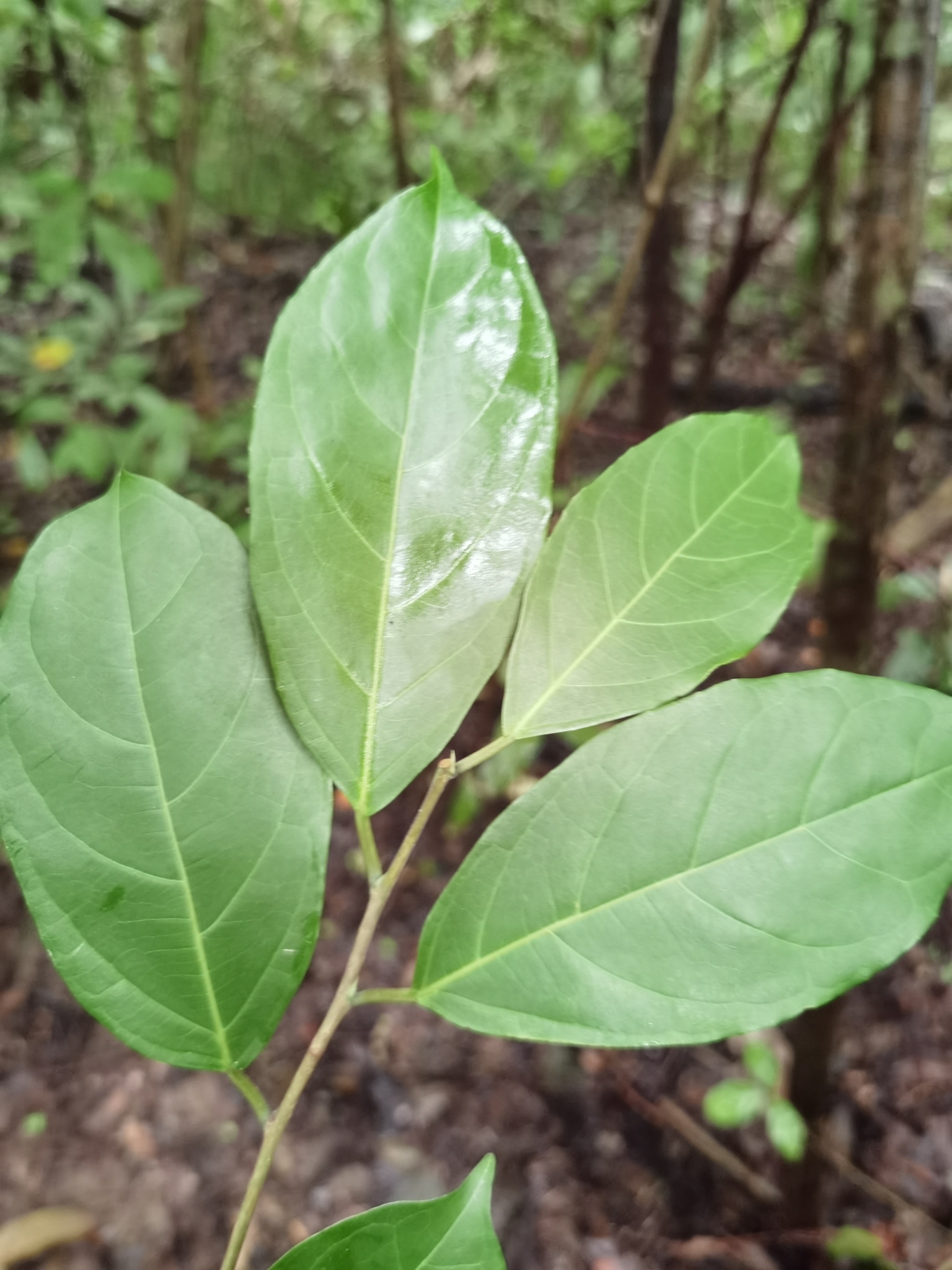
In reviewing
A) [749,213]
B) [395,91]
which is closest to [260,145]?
[395,91]

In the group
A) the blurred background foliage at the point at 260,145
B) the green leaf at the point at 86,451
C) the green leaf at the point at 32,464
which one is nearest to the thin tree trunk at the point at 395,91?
the blurred background foliage at the point at 260,145

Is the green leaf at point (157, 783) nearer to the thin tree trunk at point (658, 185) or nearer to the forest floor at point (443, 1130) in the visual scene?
the thin tree trunk at point (658, 185)

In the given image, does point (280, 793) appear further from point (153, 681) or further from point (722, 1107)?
point (722, 1107)

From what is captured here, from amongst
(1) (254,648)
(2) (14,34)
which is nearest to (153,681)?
(1) (254,648)

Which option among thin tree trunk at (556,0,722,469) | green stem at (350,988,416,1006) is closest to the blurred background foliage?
thin tree trunk at (556,0,722,469)

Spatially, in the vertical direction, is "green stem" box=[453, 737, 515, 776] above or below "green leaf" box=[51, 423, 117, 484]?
above

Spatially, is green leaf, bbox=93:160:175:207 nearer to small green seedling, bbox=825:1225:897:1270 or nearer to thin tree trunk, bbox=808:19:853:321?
thin tree trunk, bbox=808:19:853:321

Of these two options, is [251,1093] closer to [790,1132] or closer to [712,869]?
[712,869]
